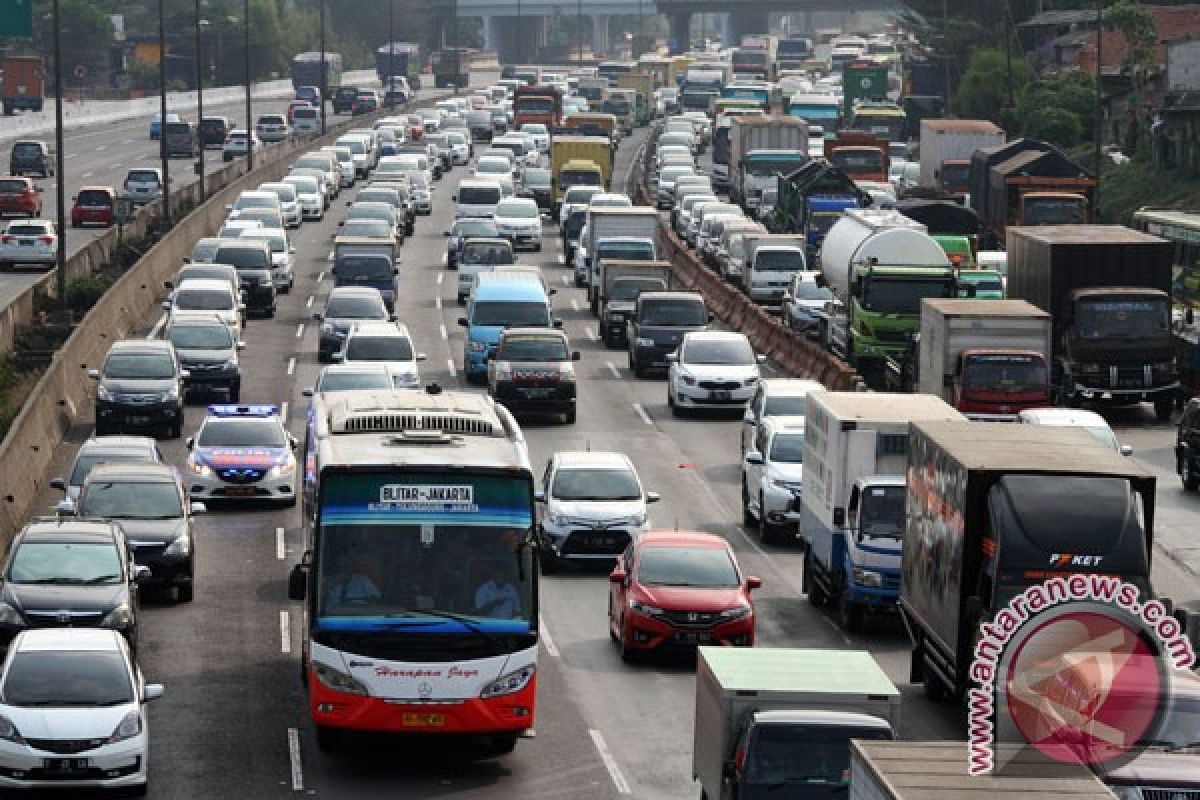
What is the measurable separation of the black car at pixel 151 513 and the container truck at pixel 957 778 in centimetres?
1736

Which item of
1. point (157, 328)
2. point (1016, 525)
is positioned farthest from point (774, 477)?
point (157, 328)

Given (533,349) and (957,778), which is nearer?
(957,778)

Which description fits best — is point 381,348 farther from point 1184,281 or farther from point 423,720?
point 423,720

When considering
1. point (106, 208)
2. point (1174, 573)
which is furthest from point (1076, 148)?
point (1174, 573)

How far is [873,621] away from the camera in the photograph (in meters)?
33.0

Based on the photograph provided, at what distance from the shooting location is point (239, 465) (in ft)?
133

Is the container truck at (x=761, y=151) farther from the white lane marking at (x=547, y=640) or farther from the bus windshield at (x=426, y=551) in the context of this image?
the bus windshield at (x=426, y=551)

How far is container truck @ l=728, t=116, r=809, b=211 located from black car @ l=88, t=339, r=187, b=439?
49544 millimetres

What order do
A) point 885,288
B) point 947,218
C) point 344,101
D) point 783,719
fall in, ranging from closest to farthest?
point 783,719 → point 885,288 → point 947,218 → point 344,101

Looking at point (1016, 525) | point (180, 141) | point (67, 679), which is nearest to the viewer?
point (67, 679)

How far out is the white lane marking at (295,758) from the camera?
25.2 metres

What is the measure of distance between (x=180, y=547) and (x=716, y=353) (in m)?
20.2

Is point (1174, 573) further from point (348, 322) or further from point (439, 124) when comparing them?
point (439, 124)

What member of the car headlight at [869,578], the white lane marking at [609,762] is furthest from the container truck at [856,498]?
the white lane marking at [609,762]
